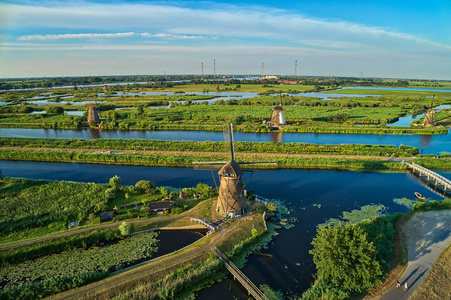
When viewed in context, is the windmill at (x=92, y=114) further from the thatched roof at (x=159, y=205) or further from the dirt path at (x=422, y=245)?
the dirt path at (x=422, y=245)

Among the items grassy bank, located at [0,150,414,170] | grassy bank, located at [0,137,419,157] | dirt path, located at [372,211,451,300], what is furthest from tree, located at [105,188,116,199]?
dirt path, located at [372,211,451,300]

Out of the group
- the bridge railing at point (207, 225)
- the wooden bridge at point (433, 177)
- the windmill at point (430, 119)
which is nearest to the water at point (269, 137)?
the windmill at point (430, 119)

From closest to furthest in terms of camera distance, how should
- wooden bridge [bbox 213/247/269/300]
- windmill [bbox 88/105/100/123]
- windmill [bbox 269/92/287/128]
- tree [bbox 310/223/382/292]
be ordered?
tree [bbox 310/223/382/292]
wooden bridge [bbox 213/247/269/300]
windmill [bbox 269/92/287/128]
windmill [bbox 88/105/100/123]

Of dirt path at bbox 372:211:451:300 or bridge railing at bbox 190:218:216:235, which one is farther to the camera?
bridge railing at bbox 190:218:216:235

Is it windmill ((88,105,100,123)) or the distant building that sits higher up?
windmill ((88,105,100,123))

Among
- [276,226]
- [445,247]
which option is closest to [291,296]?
[276,226]

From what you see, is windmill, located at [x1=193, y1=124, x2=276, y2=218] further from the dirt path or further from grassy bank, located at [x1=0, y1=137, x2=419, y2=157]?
grassy bank, located at [x1=0, y1=137, x2=419, y2=157]

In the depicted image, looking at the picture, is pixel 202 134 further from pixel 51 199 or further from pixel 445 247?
pixel 445 247
